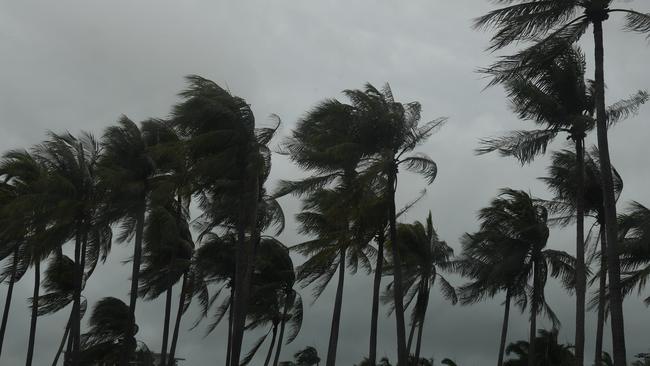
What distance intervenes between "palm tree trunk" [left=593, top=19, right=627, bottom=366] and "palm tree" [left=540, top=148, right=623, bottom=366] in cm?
730


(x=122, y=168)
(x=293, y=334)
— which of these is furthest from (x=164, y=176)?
(x=293, y=334)

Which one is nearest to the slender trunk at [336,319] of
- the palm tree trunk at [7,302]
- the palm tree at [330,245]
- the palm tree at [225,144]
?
the palm tree at [330,245]

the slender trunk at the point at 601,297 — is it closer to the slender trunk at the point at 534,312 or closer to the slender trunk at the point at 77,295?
the slender trunk at the point at 534,312

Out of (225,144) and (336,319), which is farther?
(336,319)

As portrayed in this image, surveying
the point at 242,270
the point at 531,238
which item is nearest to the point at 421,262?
the point at 531,238

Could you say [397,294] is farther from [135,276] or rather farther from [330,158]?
[135,276]

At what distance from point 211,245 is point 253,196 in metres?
11.6

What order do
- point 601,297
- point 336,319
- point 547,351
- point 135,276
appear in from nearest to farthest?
point 601,297, point 135,276, point 336,319, point 547,351

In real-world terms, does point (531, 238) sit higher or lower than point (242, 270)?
higher

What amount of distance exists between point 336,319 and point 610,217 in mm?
15565

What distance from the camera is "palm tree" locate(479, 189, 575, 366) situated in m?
33.3

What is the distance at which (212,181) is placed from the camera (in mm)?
25844

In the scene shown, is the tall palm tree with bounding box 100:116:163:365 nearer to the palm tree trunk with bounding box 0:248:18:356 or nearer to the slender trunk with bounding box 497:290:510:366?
the palm tree trunk with bounding box 0:248:18:356

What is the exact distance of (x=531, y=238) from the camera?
33469 millimetres
